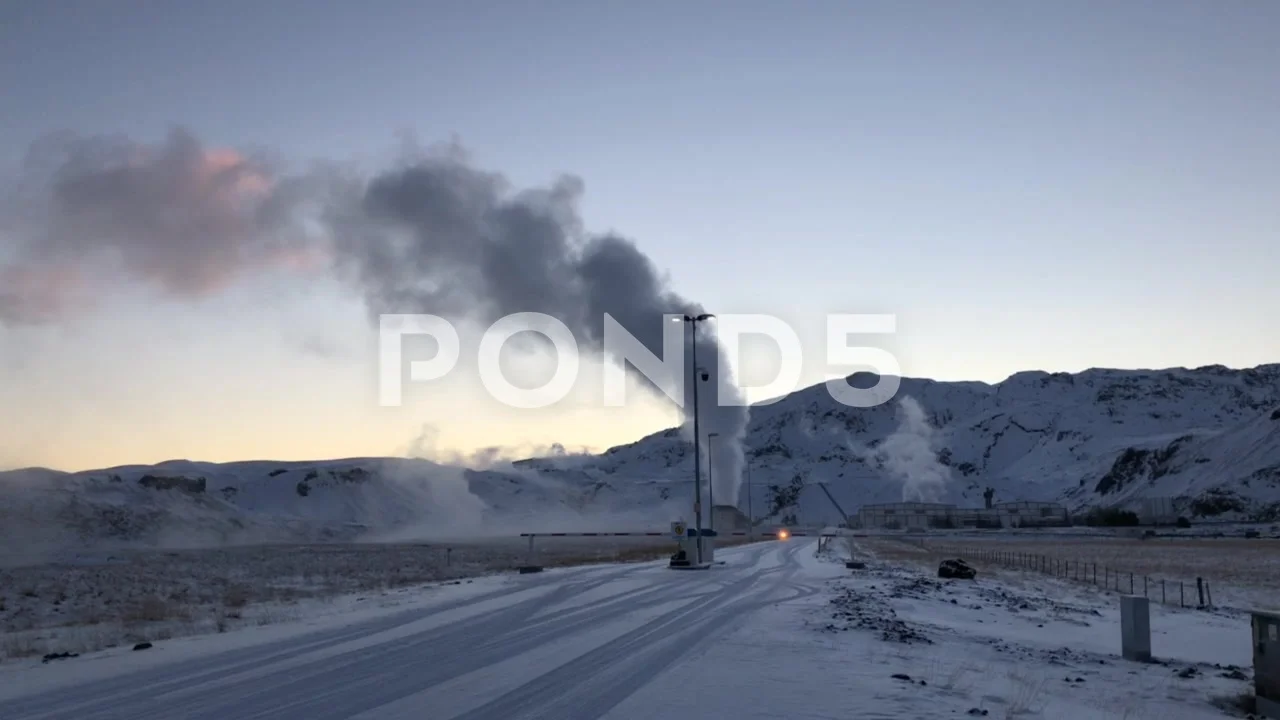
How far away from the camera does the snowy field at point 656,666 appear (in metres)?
10.4

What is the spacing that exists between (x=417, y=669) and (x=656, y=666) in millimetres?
3093

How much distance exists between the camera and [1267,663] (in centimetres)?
1111

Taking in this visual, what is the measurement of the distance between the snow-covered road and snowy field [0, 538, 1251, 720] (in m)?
0.05

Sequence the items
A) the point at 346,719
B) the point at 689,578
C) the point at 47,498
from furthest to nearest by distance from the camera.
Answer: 1. the point at 47,498
2. the point at 689,578
3. the point at 346,719

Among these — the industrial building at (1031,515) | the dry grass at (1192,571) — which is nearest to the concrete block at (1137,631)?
the dry grass at (1192,571)

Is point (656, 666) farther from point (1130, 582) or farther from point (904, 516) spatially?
point (904, 516)

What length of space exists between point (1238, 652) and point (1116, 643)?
2010 millimetres

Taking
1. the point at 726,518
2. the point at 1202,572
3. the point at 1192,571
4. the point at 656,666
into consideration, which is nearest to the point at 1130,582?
the point at 1202,572

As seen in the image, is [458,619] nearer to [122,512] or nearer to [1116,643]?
[1116,643]

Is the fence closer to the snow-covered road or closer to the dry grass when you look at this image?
the dry grass

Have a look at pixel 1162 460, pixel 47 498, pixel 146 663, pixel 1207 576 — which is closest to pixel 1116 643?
pixel 146 663

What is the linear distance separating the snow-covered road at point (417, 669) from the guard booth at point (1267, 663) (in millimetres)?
6653

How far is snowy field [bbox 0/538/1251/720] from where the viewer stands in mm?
10438

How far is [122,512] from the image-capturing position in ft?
350
